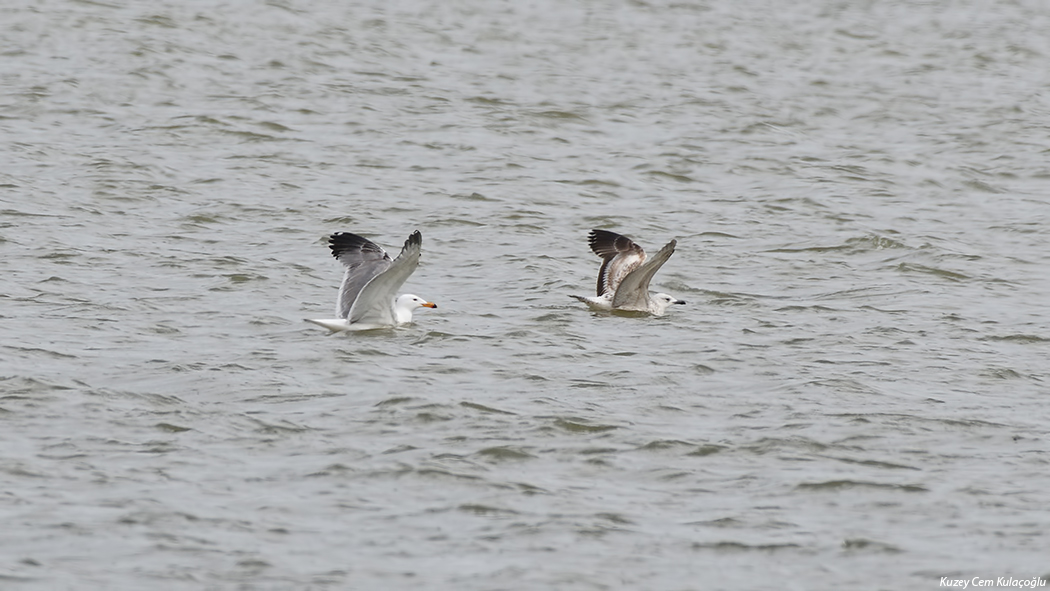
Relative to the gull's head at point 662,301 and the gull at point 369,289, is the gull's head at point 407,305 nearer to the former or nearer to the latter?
the gull at point 369,289

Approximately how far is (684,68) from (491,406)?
1528 cm

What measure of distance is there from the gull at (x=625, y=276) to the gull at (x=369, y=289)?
1449 millimetres

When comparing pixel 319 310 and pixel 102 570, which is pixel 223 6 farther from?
pixel 102 570

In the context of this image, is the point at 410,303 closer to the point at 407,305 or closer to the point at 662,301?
the point at 407,305

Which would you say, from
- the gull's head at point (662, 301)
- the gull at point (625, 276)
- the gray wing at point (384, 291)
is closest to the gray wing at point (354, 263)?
the gray wing at point (384, 291)

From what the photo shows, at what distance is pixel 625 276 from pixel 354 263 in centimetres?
209

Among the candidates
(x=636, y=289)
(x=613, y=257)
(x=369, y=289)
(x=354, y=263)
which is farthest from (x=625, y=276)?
(x=369, y=289)

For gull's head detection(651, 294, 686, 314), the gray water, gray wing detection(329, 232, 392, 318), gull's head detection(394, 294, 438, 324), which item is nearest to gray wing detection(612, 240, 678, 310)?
gull's head detection(651, 294, 686, 314)

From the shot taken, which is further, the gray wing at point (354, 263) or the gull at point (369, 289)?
the gray wing at point (354, 263)

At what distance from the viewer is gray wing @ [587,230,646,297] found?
12.0 m

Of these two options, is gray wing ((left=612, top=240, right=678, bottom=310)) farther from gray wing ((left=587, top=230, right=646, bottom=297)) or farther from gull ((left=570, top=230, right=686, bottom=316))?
gray wing ((left=587, top=230, right=646, bottom=297))

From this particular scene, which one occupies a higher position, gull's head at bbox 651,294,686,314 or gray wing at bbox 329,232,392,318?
gray wing at bbox 329,232,392,318

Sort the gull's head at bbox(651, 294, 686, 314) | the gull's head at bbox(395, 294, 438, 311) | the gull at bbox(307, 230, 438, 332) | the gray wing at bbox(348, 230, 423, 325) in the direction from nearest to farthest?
the gray wing at bbox(348, 230, 423, 325) → the gull at bbox(307, 230, 438, 332) → the gull's head at bbox(395, 294, 438, 311) → the gull's head at bbox(651, 294, 686, 314)

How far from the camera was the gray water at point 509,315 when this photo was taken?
21.7ft
